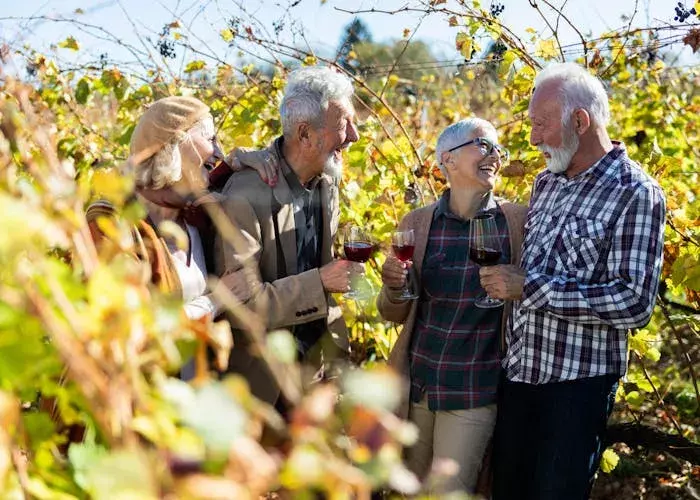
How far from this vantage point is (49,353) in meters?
0.82

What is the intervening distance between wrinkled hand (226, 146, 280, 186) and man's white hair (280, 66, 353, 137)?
103mm

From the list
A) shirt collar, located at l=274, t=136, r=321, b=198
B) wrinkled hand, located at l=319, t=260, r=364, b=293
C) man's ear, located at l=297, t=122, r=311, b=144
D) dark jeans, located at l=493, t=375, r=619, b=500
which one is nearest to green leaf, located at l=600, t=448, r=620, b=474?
dark jeans, located at l=493, t=375, r=619, b=500

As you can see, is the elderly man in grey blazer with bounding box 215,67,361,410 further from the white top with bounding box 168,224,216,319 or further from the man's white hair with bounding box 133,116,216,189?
the man's white hair with bounding box 133,116,216,189

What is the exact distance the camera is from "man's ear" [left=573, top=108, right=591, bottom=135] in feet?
7.69

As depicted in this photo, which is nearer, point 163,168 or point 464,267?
point 163,168

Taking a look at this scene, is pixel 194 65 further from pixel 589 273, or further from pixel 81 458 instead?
pixel 81 458

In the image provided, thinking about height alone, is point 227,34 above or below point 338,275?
above

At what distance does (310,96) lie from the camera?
2.54 meters

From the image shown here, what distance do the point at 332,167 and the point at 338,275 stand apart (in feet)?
1.33

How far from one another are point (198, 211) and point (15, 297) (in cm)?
167

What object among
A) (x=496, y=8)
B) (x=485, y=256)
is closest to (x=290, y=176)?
(x=485, y=256)

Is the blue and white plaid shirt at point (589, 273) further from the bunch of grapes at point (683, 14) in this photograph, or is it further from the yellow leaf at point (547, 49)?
the yellow leaf at point (547, 49)

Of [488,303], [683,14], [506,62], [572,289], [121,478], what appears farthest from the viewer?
[506,62]

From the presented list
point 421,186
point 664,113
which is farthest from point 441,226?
point 664,113
